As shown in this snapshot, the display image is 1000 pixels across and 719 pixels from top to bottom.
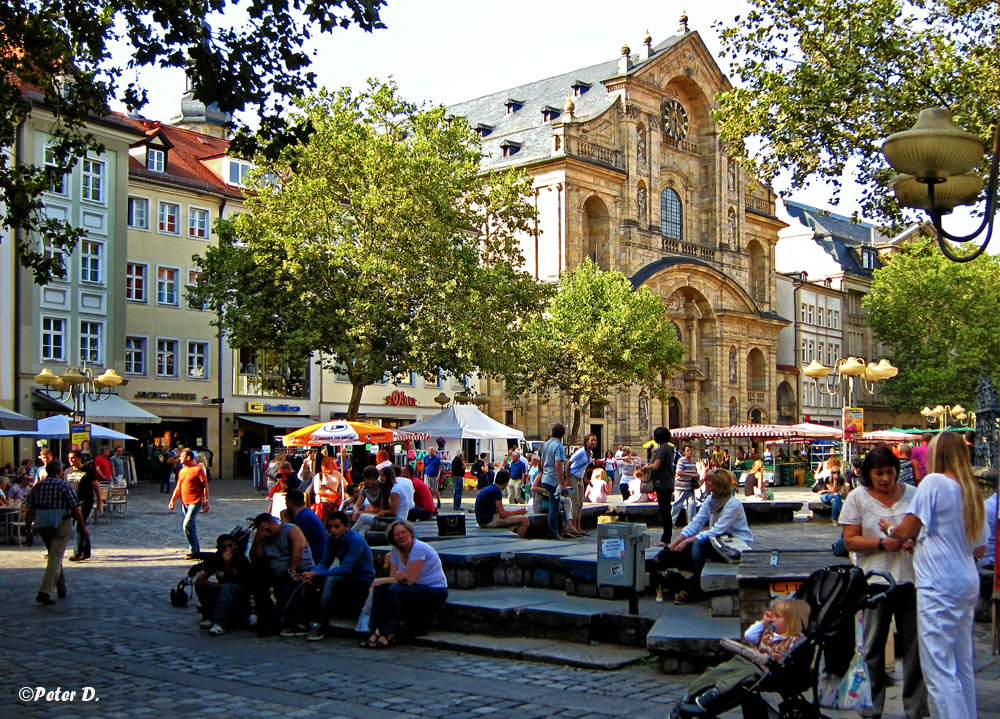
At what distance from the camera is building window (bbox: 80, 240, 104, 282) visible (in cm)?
3916

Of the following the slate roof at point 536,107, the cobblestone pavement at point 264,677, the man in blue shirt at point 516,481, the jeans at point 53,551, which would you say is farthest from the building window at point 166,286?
the cobblestone pavement at point 264,677

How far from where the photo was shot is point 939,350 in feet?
231

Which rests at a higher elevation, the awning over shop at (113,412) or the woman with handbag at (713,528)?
the awning over shop at (113,412)

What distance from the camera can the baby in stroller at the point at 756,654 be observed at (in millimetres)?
6289

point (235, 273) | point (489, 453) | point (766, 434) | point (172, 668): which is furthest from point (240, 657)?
point (489, 453)

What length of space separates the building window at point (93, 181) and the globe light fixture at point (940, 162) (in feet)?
116

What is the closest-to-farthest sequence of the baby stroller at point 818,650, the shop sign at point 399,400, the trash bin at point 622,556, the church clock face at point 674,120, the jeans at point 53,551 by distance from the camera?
the baby stroller at point 818,650 < the trash bin at point 622,556 < the jeans at point 53,551 < the shop sign at point 399,400 < the church clock face at point 674,120

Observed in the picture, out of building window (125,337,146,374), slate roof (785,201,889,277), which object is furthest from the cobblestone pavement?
slate roof (785,201,889,277)

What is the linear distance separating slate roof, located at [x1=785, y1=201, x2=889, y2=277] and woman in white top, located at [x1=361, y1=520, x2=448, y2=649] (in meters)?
76.0

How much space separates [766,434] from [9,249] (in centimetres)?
2600

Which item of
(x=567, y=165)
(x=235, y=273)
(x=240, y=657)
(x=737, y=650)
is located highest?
(x=567, y=165)

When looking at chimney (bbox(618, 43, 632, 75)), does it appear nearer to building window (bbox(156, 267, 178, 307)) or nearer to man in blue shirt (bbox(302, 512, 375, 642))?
building window (bbox(156, 267, 178, 307))

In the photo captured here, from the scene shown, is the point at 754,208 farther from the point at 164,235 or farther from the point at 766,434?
the point at 164,235

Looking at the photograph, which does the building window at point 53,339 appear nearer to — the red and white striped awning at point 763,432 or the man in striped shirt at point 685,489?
the red and white striped awning at point 763,432
